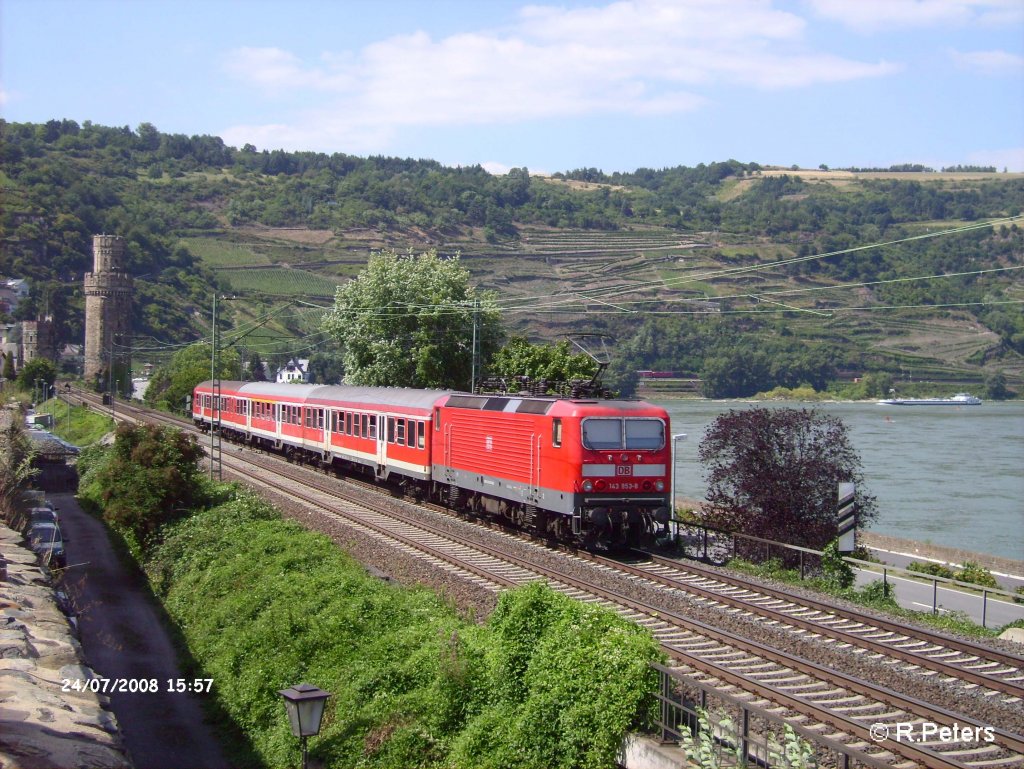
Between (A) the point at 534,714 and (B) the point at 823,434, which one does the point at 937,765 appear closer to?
(A) the point at 534,714

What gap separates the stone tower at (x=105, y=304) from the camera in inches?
4481

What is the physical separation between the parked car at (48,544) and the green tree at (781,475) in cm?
1526

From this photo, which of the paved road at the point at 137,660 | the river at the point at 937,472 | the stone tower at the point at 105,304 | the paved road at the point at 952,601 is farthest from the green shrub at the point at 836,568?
the stone tower at the point at 105,304

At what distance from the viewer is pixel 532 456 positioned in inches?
882

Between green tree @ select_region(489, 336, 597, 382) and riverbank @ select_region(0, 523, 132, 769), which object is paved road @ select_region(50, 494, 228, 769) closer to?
riverbank @ select_region(0, 523, 132, 769)

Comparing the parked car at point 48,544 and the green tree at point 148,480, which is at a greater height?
the green tree at point 148,480

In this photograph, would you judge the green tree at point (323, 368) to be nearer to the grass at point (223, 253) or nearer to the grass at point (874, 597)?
the grass at point (223, 253)

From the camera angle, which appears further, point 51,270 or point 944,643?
point 51,270

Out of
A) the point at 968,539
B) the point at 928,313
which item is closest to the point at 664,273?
the point at 928,313

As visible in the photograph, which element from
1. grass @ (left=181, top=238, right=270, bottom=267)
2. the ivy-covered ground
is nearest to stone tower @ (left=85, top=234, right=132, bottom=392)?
grass @ (left=181, top=238, right=270, bottom=267)

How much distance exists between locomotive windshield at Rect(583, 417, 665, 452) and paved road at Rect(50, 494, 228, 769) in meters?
8.83

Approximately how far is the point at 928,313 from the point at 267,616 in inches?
6281

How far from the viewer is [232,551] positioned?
851 inches

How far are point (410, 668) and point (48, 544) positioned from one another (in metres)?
14.5
